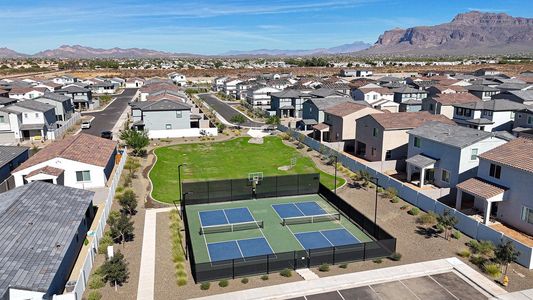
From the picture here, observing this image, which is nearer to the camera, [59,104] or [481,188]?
[481,188]

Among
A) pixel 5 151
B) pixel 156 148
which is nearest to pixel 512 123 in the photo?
pixel 156 148

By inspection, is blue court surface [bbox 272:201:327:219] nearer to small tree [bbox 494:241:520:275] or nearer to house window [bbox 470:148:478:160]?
small tree [bbox 494:241:520:275]

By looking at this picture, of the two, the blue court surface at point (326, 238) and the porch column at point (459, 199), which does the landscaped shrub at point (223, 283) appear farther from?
the porch column at point (459, 199)

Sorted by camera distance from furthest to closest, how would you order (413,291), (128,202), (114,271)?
(128,202), (413,291), (114,271)

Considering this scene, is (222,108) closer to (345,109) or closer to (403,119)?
(345,109)

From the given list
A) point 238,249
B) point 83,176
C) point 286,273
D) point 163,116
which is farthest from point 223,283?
point 163,116

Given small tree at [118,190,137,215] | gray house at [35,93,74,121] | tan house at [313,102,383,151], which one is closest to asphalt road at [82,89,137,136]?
gray house at [35,93,74,121]
